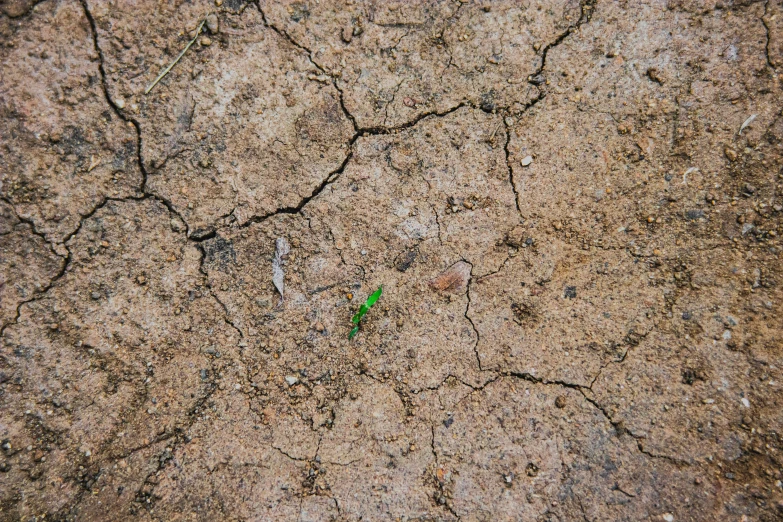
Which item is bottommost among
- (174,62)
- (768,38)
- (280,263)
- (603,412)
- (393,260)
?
(603,412)

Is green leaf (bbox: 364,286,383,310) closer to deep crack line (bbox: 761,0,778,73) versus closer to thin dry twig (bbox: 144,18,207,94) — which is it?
thin dry twig (bbox: 144,18,207,94)

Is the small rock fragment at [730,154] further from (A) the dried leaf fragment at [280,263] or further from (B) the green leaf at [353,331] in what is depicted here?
(A) the dried leaf fragment at [280,263]

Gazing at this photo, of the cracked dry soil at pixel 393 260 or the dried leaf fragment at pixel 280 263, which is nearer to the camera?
the cracked dry soil at pixel 393 260

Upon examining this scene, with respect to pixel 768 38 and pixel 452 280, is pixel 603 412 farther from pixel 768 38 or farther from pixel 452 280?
pixel 768 38

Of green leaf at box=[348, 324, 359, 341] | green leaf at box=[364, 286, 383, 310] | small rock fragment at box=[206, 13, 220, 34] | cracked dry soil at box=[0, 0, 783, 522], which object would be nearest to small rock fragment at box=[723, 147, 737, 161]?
cracked dry soil at box=[0, 0, 783, 522]

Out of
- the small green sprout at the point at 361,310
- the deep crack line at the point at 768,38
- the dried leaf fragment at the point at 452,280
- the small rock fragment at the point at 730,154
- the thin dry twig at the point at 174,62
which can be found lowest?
the small rock fragment at the point at 730,154


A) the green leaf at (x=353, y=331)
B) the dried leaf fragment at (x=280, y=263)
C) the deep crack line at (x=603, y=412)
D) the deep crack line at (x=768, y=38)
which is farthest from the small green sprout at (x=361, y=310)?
the deep crack line at (x=768, y=38)

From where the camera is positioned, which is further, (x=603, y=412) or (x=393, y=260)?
(x=393, y=260)

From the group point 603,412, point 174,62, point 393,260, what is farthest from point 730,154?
point 174,62

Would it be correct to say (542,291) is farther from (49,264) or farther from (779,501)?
(49,264)
